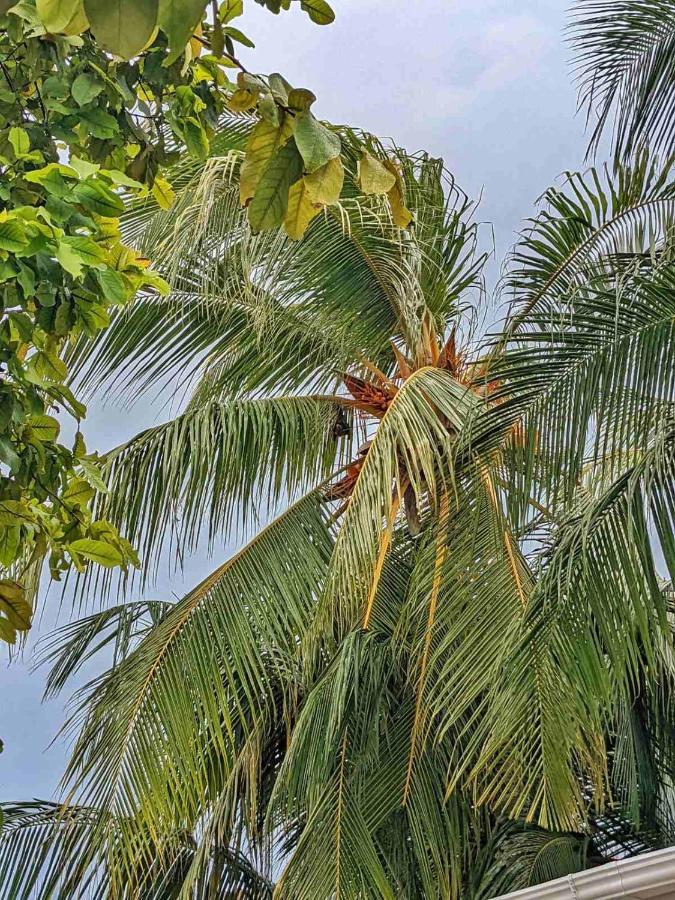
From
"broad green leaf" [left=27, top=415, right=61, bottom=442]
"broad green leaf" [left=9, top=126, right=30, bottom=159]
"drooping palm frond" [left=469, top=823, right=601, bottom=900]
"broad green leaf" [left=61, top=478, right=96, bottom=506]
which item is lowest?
"drooping palm frond" [left=469, top=823, right=601, bottom=900]

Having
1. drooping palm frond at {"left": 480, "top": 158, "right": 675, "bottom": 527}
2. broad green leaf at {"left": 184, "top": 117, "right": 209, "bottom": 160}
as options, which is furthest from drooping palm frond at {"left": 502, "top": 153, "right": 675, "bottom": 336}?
broad green leaf at {"left": 184, "top": 117, "right": 209, "bottom": 160}

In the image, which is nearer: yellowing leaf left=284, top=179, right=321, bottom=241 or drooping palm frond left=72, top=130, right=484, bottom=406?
yellowing leaf left=284, top=179, right=321, bottom=241

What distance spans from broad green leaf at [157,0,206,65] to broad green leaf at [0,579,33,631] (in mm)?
1736

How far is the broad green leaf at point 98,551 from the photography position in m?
2.71

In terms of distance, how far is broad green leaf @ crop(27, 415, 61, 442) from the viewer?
2744 mm

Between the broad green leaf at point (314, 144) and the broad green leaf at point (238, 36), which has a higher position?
the broad green leaf at point (238, 36)

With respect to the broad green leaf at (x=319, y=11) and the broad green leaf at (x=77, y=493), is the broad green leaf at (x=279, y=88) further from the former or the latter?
the broad green leaf at (x=77, y=493)

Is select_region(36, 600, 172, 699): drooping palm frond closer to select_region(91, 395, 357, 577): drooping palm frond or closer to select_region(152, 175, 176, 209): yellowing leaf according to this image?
select_region(91, 395, 357, 577): drooping palm frond

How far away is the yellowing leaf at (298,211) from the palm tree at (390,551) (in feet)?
6.93

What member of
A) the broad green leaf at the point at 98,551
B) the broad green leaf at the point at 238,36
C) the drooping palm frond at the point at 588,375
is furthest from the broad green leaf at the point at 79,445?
the drooping palm frond at the point at 588,375

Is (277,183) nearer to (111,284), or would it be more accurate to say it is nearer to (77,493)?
(111,284)

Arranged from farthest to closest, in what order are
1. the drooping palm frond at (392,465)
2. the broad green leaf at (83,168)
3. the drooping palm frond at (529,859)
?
1. the drooping palm frond at (392,465)
2. the drooping palm frond at (529,859)
3. the broad green leaf at (83,168)

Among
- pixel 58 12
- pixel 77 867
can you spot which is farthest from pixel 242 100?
pixel 77 867

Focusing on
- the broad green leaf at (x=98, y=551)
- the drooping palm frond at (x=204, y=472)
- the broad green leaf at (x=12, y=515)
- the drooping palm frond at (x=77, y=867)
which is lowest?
the drooping palm frond at (x=77, y=867)
